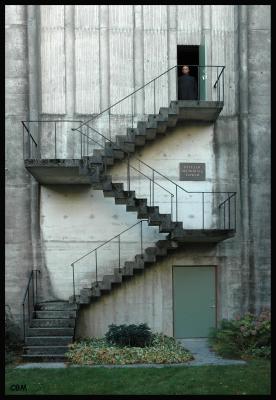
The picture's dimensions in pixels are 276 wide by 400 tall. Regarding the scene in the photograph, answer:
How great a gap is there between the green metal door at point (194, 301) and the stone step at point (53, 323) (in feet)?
11.2

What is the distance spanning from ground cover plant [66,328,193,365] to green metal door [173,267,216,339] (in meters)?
1.93

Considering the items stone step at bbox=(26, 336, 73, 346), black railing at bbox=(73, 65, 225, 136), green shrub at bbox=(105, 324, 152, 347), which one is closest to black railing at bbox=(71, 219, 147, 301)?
stone step at bbox=(26, 336, 73, 346)

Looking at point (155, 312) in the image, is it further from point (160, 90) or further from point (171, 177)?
point (160, 90)

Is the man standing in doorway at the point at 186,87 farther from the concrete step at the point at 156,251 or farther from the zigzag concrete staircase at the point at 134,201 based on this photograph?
the concrete step at the point at 156,251

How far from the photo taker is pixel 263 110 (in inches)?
714

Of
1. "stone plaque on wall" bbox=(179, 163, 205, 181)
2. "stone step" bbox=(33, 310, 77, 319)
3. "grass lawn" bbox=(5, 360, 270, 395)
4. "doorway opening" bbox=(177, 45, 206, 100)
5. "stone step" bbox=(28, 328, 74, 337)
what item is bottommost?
"grass lawn" bbox=(5, 360, 270, 395)

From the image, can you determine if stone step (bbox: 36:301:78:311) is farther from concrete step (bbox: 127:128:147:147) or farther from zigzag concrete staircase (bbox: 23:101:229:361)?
concrete step (bbox: 127:128:147:147)

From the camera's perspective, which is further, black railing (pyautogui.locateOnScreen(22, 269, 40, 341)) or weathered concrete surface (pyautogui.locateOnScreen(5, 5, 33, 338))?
weathered concrete surface (pyautogui.locateOnScreen(5, 5, 33, 338))

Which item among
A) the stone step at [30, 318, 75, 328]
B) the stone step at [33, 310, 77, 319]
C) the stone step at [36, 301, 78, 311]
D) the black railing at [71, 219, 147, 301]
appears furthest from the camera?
the black railing at [71, 219, 147, 301]

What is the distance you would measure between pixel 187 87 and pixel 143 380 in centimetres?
937

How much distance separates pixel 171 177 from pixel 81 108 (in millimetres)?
3448

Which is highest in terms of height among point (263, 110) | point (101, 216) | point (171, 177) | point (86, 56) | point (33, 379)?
point (86, 56)

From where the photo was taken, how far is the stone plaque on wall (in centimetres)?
1797
